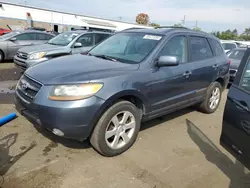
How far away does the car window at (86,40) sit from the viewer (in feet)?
26.0

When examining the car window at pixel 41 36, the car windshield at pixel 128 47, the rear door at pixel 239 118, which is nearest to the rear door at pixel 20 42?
the car window at pixel 41 36

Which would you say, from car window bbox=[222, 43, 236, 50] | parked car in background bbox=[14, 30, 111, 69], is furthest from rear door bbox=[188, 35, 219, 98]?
car window bbox=[222, 43, 236, 50]

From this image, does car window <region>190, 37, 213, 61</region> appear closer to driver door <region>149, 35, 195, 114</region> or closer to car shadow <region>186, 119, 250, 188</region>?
driver door <region>149, 35, 195, 114</region>

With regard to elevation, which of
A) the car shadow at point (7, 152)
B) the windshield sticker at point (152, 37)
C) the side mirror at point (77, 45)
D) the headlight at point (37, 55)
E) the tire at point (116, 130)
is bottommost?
the car shadow at point (7, 152)

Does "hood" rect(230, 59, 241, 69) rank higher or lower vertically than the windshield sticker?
lower

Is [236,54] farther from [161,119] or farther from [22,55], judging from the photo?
[22,55]

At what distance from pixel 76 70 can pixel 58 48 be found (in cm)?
459

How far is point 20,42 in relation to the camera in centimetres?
1016

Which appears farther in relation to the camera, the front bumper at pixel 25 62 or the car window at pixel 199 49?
the front bumper at pixel 25 62

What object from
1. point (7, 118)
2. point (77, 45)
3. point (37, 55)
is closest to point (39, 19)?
point (77, 45)

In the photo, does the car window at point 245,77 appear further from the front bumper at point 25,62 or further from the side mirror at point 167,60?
the front bumper at point 25,62

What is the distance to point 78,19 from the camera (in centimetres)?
4125

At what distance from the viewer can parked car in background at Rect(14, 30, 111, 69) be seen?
22.7 feet

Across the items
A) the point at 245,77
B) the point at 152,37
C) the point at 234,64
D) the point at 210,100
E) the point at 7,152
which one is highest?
the point at 152,37
